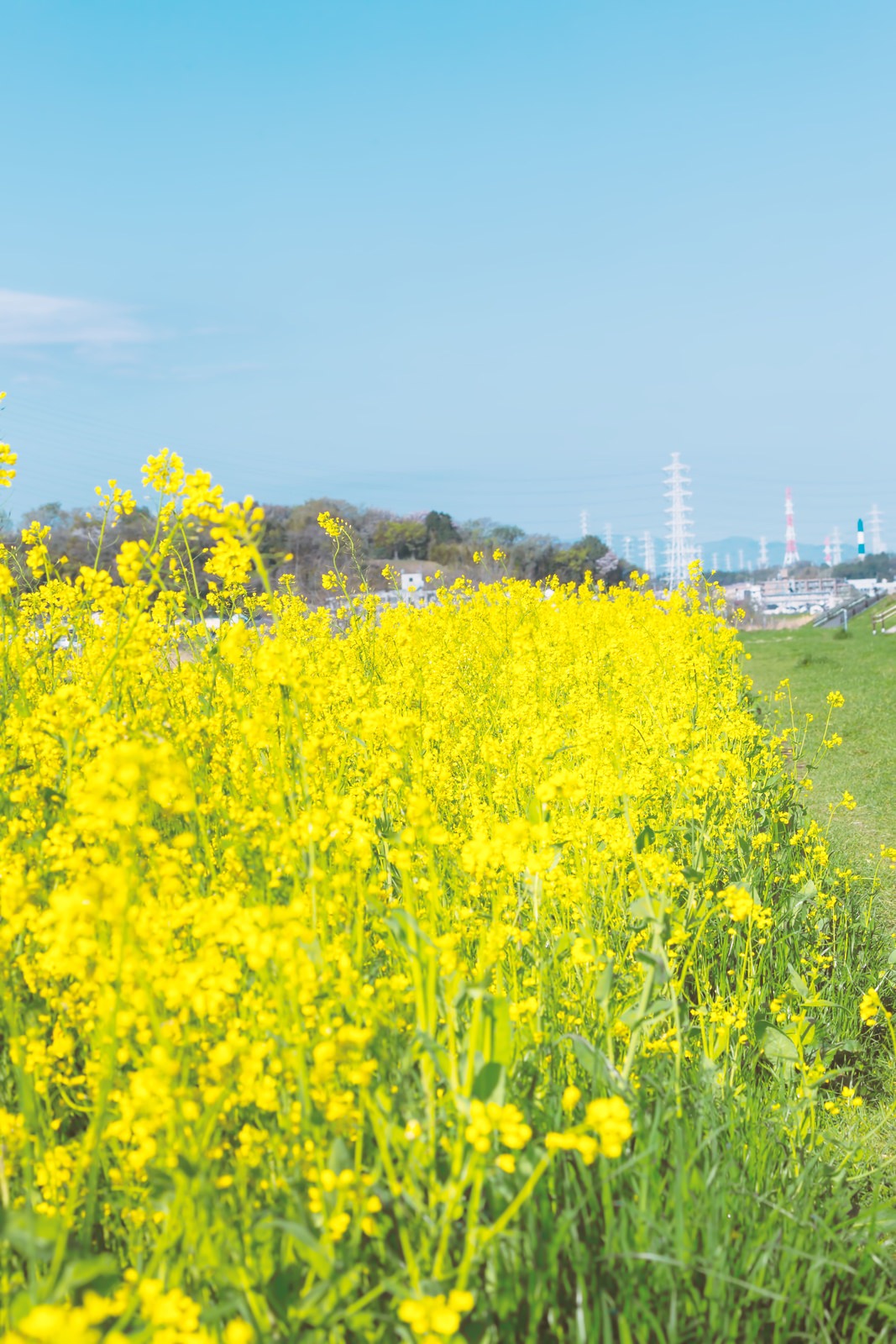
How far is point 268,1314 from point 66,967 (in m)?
0.64

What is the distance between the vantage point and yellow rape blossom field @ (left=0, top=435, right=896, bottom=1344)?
1446 millimetres

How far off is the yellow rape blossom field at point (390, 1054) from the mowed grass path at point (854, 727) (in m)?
1.70

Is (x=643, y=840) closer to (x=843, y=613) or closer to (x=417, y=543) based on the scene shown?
(x=843, y=613)

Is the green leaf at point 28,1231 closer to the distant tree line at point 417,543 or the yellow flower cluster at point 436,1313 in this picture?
the yellow flower cluster at point 436,1313

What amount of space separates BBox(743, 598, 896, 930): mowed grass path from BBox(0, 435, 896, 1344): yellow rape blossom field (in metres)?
1.70

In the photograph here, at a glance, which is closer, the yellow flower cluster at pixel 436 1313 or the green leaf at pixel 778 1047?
the yellow flower cluster at pixel 436 1313

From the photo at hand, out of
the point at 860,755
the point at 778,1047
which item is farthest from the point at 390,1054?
the point at 860,755

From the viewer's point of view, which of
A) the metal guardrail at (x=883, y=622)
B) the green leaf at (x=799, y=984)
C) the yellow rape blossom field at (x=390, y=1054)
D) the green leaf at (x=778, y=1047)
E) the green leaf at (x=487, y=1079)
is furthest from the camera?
the metal guardrail at (x=883, y=622)

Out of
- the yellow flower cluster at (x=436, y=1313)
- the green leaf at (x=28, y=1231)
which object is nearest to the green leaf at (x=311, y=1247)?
the yellow flower cluster at (x=436, y=1313)

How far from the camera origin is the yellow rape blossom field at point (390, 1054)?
1.45 metres

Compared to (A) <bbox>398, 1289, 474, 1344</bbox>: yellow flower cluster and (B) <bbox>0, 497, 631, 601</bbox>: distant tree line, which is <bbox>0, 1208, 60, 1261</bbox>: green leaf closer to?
(A) <bbox>398, 1289, 474, 1344</bbox>: yellow flower cluster

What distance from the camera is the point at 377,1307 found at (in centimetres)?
159

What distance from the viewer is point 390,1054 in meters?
1.79

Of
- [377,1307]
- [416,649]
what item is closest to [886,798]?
[416,649]
